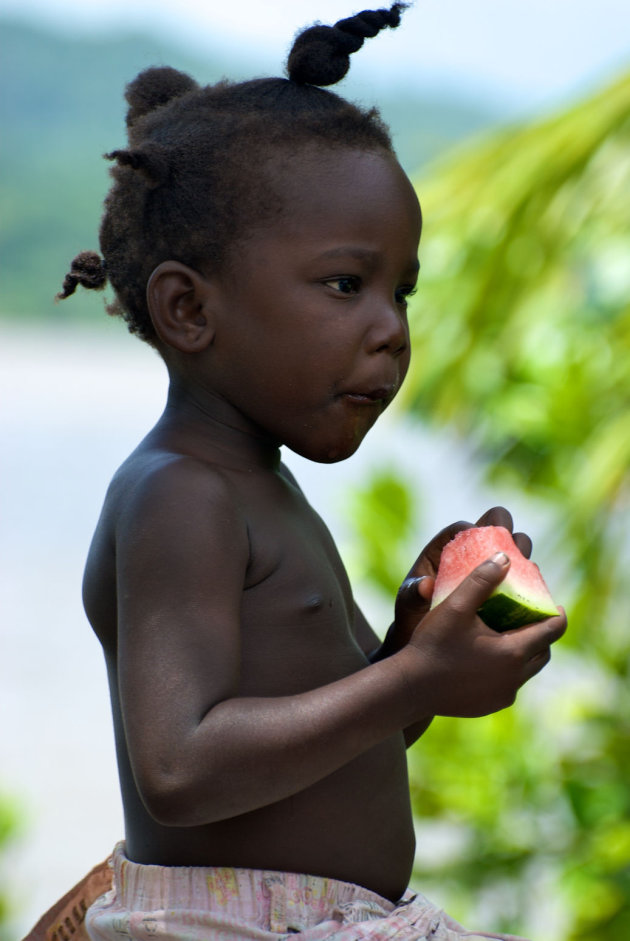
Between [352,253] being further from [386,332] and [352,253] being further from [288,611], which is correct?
[288,611]

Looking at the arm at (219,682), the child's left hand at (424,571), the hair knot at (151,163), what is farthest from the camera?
the child's left hand at (424,571)

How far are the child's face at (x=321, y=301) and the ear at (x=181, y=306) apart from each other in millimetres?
21

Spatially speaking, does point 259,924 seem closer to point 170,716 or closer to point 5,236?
point 170,716

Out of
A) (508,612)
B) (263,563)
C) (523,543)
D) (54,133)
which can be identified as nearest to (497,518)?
(523,543)

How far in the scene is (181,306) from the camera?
1431 mm

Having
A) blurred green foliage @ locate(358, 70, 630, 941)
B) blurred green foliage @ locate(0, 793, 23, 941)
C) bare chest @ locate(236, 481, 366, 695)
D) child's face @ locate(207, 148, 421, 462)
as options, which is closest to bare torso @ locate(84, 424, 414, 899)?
bare chest @ locate(236, 481, 366, 695)

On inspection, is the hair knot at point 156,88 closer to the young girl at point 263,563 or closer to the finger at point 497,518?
the young girl at point 263,563

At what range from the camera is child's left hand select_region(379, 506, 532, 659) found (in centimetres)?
154

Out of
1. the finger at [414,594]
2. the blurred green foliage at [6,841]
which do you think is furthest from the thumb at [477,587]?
the blurred green foliage at [6,841]

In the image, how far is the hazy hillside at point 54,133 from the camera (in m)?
15.5

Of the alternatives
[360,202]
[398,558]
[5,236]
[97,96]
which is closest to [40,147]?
[97,96]

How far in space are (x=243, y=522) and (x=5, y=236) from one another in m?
14.2

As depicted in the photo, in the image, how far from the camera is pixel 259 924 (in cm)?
135

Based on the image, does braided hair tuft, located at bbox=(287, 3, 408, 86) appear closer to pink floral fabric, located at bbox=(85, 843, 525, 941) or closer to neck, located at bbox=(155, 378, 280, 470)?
neck, located at bbox=(155, 378, 280, 470)
